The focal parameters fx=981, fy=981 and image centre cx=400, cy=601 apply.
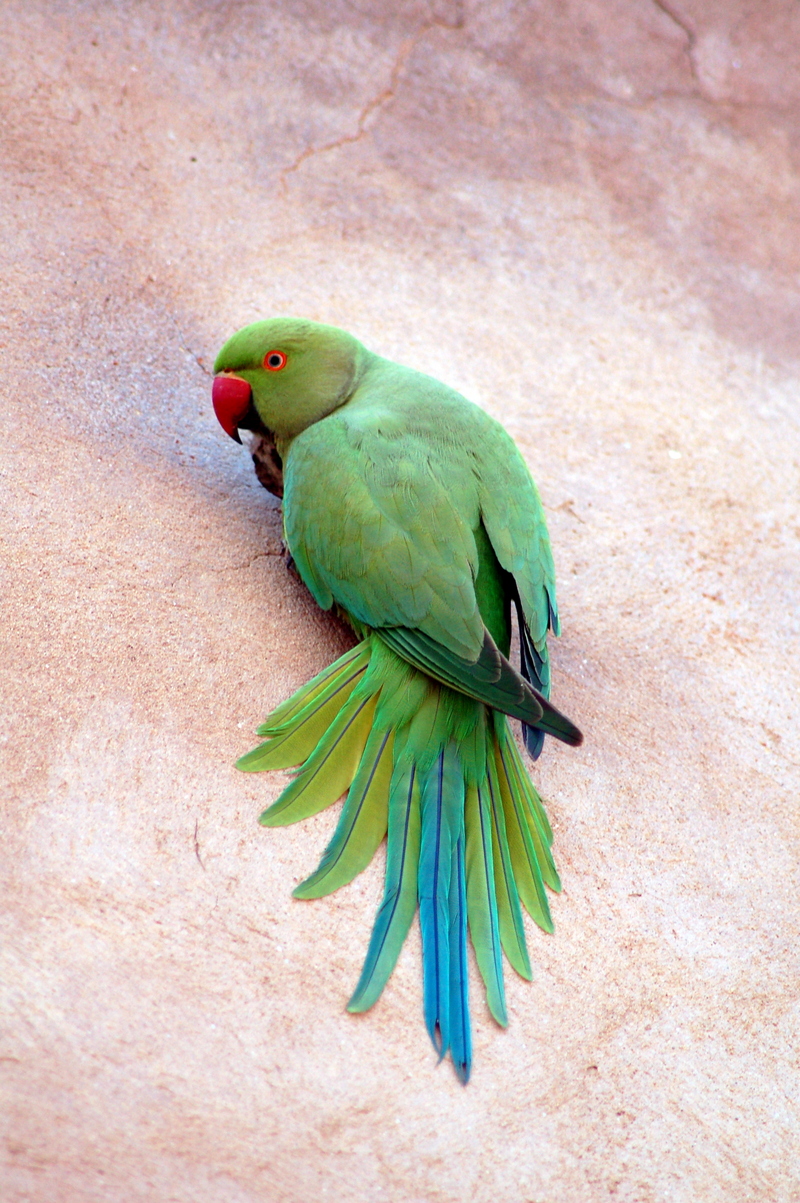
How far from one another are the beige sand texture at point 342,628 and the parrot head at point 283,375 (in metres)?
0.32

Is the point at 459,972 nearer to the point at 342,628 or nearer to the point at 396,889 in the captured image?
the point at 396,889

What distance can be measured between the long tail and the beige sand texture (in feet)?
0.20

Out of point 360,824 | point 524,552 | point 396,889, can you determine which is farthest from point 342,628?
point 396,889

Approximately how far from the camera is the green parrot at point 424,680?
7.13 ft

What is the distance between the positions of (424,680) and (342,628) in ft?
1.52

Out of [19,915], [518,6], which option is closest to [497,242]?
[518,6]

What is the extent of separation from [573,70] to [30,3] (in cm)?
252

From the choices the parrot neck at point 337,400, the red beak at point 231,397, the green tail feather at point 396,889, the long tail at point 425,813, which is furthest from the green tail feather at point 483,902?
the red beak at point 231,397

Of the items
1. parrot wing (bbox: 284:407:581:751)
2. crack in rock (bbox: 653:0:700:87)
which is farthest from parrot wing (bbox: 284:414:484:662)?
crack in rock (bbox: 653:0:700:87)

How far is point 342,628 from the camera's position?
2.81m

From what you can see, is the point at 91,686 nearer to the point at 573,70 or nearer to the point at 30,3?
the point at 30,3

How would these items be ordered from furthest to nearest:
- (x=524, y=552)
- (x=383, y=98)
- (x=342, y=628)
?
(x=383, y=98) < (x=342, y=628) < (x=524, y=552)

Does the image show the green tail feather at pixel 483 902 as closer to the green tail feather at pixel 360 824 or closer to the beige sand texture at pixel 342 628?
the beige sand texture at pixel 342 628

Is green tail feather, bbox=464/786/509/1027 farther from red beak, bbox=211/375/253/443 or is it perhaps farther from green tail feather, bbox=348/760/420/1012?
red beak, bbox=211/375/253/443
